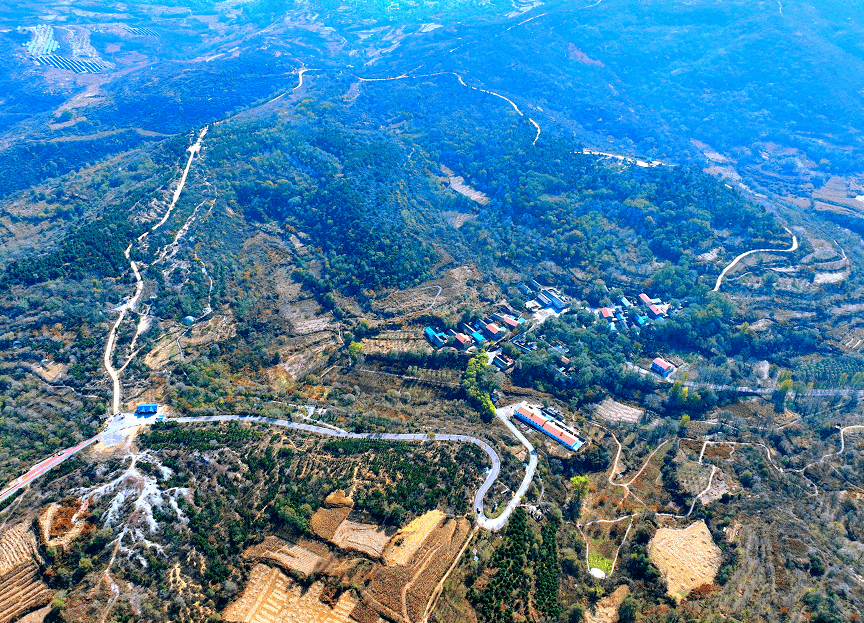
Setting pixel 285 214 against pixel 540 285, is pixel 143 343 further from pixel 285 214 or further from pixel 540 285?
pixel 540 285

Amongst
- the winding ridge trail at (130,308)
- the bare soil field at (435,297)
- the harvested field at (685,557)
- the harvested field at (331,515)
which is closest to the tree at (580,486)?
the harvested field at (685,557)

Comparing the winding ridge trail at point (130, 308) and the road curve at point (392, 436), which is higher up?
the winding ridge trail at point (130, 308)

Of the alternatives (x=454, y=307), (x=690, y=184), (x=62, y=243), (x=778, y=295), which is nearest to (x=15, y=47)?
(x=62, y=243)

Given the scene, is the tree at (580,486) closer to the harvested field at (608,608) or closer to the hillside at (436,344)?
the hillside at (436,344)

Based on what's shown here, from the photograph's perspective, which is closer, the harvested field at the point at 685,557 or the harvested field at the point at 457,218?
the harvested field at the point at 685,557

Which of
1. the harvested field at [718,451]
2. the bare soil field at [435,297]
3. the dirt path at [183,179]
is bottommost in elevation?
the harvested field at [718,451]

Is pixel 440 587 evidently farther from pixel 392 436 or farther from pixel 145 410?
pixel 145 410
